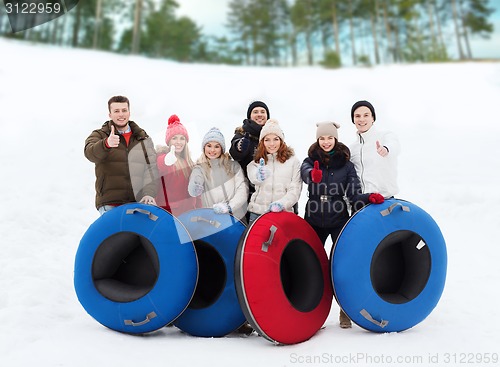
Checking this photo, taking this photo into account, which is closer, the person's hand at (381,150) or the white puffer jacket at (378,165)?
the person's hand at (381,150)

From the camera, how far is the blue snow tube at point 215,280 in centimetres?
335

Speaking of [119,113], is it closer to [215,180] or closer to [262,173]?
[215,180]

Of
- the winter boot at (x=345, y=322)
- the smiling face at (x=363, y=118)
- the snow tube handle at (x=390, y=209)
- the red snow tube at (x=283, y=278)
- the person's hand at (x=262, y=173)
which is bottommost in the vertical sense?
the winter boot at (x=345, y=322)

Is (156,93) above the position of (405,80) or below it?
below

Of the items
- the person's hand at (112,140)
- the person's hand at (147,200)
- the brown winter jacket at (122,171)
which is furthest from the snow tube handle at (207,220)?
the person's hand at (112,140)

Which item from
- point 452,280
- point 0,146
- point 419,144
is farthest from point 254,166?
point 419,144

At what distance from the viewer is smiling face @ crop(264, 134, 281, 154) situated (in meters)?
3.58

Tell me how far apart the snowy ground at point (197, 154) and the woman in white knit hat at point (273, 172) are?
2.29 feet

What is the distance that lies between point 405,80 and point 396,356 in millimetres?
14623

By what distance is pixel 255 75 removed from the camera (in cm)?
1678


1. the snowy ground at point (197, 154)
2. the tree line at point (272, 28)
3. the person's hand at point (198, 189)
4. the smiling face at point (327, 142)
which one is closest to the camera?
the snowy ground at point (197, 154)

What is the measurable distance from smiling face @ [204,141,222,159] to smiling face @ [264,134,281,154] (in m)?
0.43

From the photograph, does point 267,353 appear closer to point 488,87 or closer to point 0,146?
point 0,146

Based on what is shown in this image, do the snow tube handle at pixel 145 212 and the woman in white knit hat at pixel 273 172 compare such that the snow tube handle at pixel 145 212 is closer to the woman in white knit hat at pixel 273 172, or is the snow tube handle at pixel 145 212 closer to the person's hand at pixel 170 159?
the person's hand at pixel 170 159
